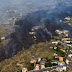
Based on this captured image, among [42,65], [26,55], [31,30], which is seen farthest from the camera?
[31,30]

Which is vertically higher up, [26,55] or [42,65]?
[26,55]

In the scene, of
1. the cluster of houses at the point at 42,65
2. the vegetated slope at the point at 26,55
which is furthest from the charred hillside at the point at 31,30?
the cluster of houses at the point at 42,65

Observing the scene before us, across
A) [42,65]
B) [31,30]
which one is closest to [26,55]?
[42,65]

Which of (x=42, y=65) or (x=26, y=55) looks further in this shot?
(x=26, y=55)

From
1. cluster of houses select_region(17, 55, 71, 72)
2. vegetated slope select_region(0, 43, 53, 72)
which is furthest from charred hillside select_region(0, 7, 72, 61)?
cluster of houses select_region(17, 55, 71, 72)

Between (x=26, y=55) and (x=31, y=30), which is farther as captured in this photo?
(x=31, y=30)

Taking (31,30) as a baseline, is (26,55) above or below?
below

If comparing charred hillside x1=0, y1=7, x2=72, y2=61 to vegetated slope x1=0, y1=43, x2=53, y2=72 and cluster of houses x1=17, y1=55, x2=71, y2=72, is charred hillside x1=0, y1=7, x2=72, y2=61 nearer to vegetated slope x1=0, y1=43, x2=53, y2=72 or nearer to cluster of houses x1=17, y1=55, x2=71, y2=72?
vegetated slope x1=0, y1=43, x2=53, y2=72

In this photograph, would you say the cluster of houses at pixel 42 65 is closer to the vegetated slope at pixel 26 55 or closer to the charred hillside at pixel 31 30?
the vegetated slope at pixel 26 55

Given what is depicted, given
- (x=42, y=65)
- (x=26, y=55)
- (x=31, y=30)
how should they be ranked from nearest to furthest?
(x=42, y=65), (x=26, y=55), (x=31, y=30)

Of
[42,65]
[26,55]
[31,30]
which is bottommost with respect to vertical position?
[42,65]

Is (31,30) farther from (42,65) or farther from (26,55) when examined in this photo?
(42,65)
